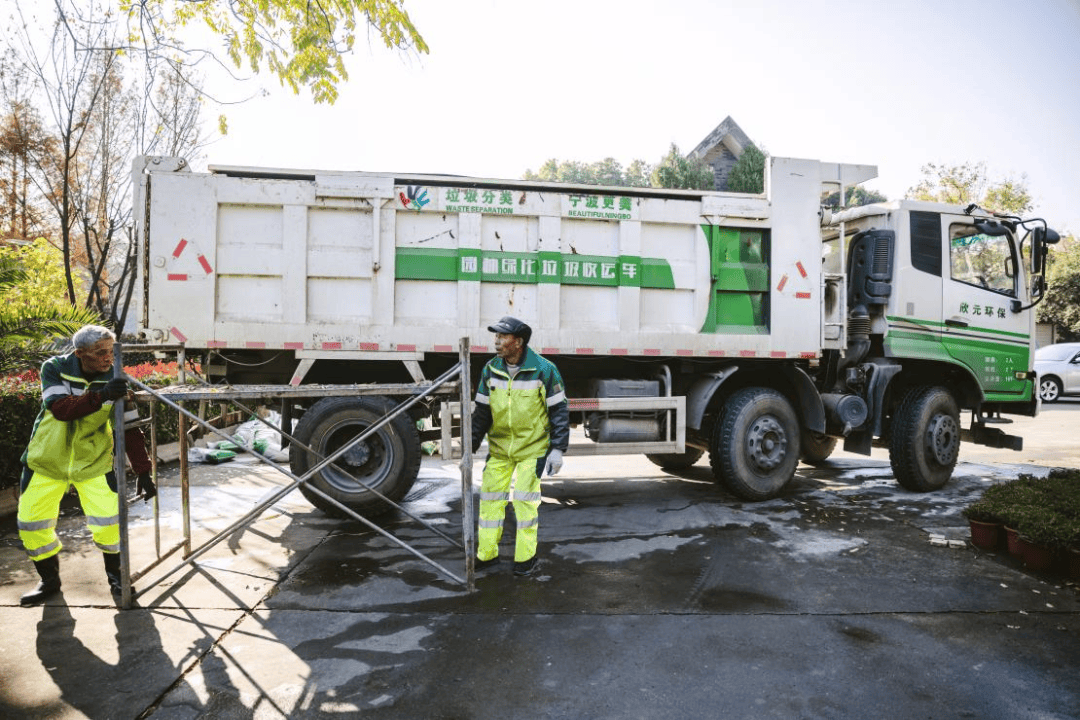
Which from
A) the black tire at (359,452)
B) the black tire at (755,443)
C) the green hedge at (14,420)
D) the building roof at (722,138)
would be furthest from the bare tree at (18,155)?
the building roof at (722,138)

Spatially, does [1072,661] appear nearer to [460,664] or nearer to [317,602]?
[460,664]

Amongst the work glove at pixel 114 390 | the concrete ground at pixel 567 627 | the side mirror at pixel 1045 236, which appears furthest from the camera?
the side mirror at pixel 1045 236

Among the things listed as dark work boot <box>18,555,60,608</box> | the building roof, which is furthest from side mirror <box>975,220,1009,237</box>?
the building roof

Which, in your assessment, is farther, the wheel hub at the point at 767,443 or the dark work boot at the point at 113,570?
the wheel hub at the point at 767,443

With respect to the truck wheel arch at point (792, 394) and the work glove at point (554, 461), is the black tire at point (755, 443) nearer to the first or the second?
the truck wheel arch at point (792, 394)

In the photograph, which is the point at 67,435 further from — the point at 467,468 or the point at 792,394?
the point at 792,394

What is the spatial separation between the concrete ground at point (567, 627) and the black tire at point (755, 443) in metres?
0.49

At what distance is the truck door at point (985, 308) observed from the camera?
6945 millimetres

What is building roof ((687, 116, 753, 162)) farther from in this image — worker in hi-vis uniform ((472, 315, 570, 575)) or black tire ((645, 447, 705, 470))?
worker in hi-vis uniform ((472, 315, 570, 575))

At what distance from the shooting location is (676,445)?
6.26 metres

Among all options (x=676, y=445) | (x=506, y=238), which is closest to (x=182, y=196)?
(x=506, y=238)

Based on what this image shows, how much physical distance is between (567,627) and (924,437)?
4.96m

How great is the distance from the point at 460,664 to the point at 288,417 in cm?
315

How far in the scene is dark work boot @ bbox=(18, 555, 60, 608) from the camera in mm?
3889
